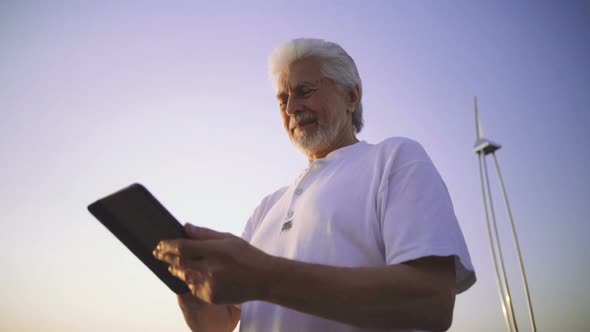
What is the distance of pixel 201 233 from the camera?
1150 mm

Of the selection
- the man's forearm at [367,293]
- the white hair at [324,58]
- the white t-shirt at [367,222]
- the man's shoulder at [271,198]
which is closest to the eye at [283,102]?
the white hair at [324,58]

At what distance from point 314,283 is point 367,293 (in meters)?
0.17

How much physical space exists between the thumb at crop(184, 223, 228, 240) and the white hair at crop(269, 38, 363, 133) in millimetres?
1663

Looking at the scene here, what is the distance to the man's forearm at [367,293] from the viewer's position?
39.5 inches

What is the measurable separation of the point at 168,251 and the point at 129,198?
12.3 inches

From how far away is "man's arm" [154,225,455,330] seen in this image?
3.12 feet

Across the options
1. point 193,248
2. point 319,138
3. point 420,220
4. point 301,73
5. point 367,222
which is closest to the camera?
point 193,248

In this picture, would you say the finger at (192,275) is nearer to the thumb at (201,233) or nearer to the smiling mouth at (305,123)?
the thumb at (201,233)

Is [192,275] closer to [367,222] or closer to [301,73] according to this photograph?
[367,222]

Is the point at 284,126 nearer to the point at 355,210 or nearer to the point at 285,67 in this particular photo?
the point at 285,67

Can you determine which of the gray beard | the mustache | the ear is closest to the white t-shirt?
the gray beard

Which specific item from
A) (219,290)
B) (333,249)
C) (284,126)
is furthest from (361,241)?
(284,126)

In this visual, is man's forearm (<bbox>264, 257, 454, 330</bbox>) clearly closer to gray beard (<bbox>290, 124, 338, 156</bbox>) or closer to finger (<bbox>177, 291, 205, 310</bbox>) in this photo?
finger (<bbox>177, 291, 205, 310</bbox>)

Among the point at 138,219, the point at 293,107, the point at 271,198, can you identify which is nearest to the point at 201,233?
the point at 138,219
